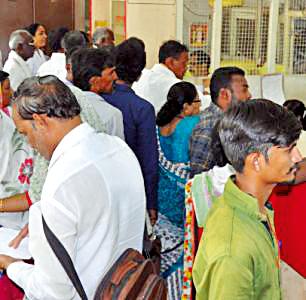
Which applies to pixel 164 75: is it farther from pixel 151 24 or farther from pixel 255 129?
pixel 255 129

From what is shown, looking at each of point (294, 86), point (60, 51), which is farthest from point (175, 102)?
point (294, 86)

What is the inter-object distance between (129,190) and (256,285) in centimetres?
52

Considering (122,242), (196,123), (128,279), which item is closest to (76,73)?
(196,123)

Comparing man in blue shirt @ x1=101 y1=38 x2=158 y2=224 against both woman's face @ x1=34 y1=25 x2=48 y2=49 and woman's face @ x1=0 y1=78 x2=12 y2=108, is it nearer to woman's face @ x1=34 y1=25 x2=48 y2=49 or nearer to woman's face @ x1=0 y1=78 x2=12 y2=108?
woman's face @ x1=0 y1=78 x2=12 y2=108

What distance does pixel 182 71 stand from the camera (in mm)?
4328

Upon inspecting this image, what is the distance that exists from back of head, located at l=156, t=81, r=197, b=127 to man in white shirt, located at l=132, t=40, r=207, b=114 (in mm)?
926

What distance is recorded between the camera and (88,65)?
9.39ft

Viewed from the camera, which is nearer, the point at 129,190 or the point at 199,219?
the point at 129,190

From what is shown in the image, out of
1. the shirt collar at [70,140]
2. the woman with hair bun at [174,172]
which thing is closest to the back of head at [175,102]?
the woman with hair bun at [174,172]

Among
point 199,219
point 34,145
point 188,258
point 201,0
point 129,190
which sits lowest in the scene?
point 188,258

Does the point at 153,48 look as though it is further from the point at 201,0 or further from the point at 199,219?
the point at 199,219

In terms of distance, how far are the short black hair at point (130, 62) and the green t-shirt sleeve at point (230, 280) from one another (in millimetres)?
1963

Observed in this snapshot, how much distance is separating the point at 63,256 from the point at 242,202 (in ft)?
1.63

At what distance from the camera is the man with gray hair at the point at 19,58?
5270 millimetres
